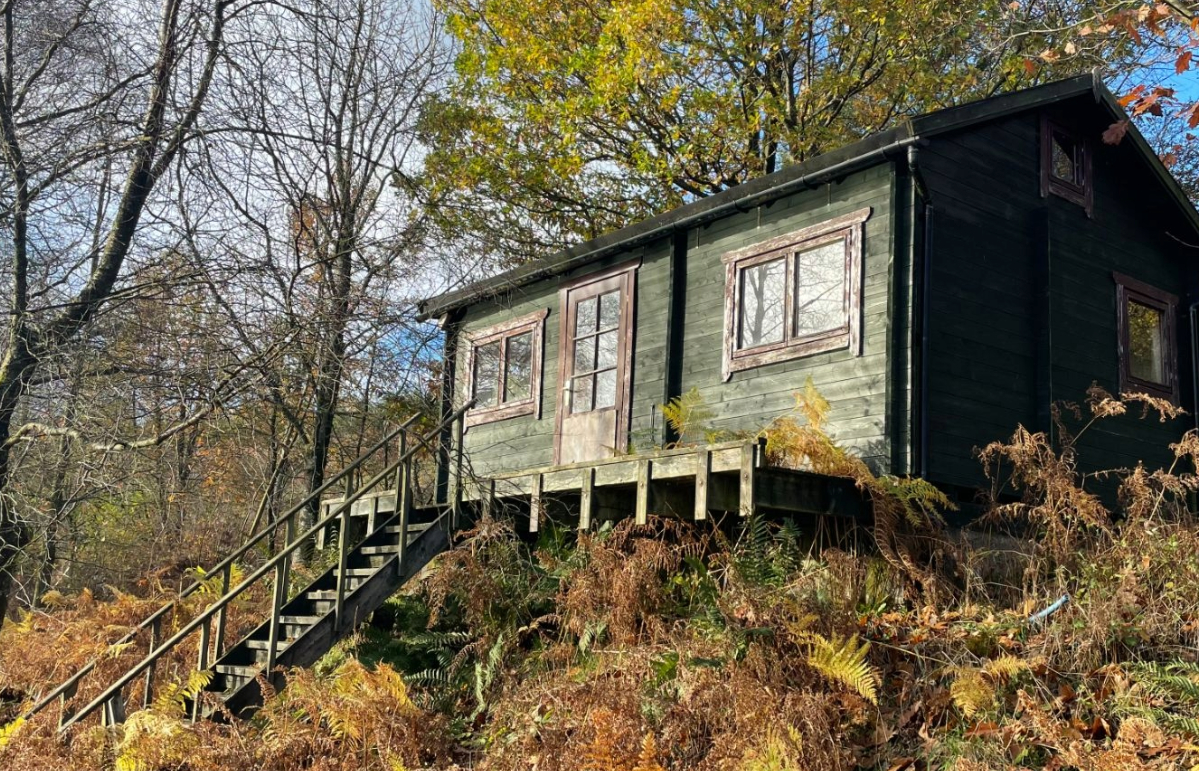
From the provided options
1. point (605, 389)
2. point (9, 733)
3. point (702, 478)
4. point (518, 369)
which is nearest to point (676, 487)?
point (702, 478)

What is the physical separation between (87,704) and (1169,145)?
22892mm

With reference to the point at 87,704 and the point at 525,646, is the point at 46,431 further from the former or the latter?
the point at 525,646

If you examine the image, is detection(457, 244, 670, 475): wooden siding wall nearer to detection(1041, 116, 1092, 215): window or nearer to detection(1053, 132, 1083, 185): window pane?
detection(1041, 116, 1092, 215): window

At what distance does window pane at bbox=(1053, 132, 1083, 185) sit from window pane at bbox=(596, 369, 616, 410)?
236 inches

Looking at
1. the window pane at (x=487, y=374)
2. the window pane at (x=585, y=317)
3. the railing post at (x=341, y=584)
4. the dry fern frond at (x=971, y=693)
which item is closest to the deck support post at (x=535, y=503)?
the railing post at (x=341, y=584)

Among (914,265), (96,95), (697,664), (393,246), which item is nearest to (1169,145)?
(914,265)

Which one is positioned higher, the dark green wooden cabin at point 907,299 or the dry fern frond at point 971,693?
the dark green wooden cabin at point 907,299

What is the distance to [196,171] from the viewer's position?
10.0 metres

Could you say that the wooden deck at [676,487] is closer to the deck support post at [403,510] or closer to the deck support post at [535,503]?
the deck support post at [535,503]

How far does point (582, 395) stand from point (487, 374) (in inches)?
99.4

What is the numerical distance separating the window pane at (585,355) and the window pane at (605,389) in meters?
0.25

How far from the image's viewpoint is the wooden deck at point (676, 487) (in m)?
9.70

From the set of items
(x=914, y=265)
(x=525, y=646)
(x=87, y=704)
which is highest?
(x=914, y=265)

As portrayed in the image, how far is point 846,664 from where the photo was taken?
8.07 m
